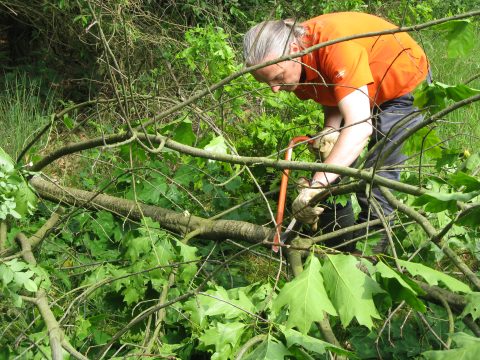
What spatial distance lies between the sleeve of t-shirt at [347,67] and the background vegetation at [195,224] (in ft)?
1.08

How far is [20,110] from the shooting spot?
6434 mm

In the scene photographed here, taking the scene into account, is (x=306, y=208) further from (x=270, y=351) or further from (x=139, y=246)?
(x=270, y=351)

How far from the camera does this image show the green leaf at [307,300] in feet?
5.80

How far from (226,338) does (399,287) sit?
62 cm

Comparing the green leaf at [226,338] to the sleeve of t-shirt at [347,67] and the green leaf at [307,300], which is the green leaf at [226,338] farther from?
the sleeve of t-shirt at [347,67]

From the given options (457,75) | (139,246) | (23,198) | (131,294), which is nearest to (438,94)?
(139,246)

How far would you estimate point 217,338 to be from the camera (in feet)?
7.13

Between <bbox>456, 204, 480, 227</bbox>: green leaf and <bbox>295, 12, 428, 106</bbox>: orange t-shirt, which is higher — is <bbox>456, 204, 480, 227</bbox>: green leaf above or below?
above

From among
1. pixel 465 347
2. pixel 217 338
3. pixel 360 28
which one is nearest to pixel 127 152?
pixel 360 28

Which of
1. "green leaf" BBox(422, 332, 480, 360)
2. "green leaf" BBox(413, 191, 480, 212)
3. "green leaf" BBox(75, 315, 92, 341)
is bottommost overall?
"green leaf" BBox(75, 315, 92, 341)

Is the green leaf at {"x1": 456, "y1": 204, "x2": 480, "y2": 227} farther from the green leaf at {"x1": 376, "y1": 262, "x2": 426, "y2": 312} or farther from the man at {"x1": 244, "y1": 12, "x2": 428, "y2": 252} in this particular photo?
the man at {"x1": 244, "y1": 12, "x2": 428, "y2": 252}

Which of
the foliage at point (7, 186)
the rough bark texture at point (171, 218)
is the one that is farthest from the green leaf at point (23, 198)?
the rough bark texture at point (171, 218)

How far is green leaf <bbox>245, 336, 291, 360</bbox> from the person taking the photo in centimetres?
182

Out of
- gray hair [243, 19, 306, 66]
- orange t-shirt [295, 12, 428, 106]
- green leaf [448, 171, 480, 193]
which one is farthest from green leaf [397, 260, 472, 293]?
gray hair [243, 19, 306, 66]
